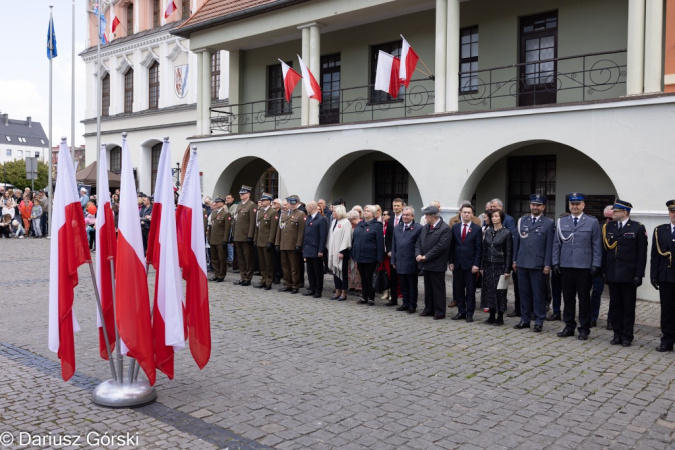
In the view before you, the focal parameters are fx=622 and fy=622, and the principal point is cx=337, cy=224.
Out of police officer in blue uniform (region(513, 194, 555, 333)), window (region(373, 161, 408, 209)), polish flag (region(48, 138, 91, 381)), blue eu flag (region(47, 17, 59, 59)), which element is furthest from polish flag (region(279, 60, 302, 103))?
blue eu flag (region(47, 17, 59, 59))

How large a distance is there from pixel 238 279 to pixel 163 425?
947 cm

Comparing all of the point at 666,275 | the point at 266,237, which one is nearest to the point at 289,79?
the point at 266,237

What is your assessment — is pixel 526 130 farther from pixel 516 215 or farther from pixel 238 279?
pixel 238 279

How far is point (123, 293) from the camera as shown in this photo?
550cm

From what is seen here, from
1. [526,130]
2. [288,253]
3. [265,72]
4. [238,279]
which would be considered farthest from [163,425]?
[265,72]

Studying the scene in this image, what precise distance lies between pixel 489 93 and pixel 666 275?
8965 mm

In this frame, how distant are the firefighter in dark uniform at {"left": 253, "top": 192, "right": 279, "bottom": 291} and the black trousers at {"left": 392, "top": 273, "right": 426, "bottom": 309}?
324cm

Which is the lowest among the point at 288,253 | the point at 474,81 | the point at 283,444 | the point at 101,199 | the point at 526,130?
the point at 283,444

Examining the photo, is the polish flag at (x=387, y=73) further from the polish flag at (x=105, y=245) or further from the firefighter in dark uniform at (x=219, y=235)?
the polish flag at (x=105, y=245)

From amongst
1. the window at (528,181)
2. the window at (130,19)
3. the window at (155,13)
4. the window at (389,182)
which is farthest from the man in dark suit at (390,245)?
→ the window at (130,19)

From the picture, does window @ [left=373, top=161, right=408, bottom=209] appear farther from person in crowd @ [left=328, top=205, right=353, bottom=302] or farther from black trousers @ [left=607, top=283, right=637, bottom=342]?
black trousers @ [left=607, top=283, right=637, bottom=342]

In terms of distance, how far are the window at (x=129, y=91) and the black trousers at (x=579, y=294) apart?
29169 millimetres

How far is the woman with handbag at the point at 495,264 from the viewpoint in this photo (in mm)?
9398

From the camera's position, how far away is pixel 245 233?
13531 mm
